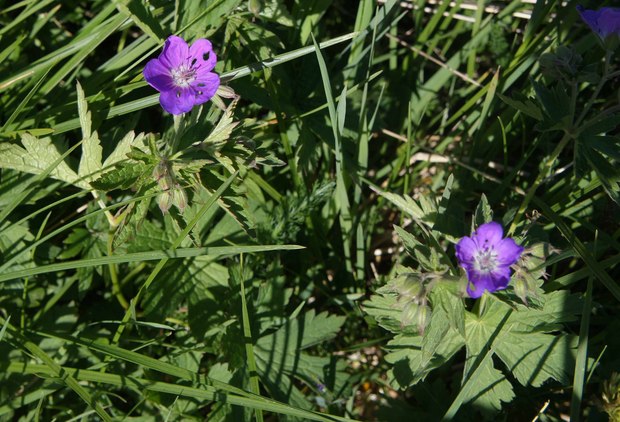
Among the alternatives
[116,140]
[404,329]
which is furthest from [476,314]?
[116,140]

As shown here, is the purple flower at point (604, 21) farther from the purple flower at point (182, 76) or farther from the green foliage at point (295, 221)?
the purple flower at point (182, 76)

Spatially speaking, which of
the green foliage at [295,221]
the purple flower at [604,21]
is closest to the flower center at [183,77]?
the green foliage at [295,221]

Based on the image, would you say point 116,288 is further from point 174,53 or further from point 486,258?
point 486,258

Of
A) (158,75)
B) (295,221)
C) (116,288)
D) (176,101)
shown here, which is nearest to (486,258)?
(295,221)

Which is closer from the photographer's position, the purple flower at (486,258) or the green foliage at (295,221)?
the purple flower at (486,258)

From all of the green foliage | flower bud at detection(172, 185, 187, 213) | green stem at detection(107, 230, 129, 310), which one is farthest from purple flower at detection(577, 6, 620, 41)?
green stem at detection(107, 230, 129, 310)

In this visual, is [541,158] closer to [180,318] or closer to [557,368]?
[557,368]
